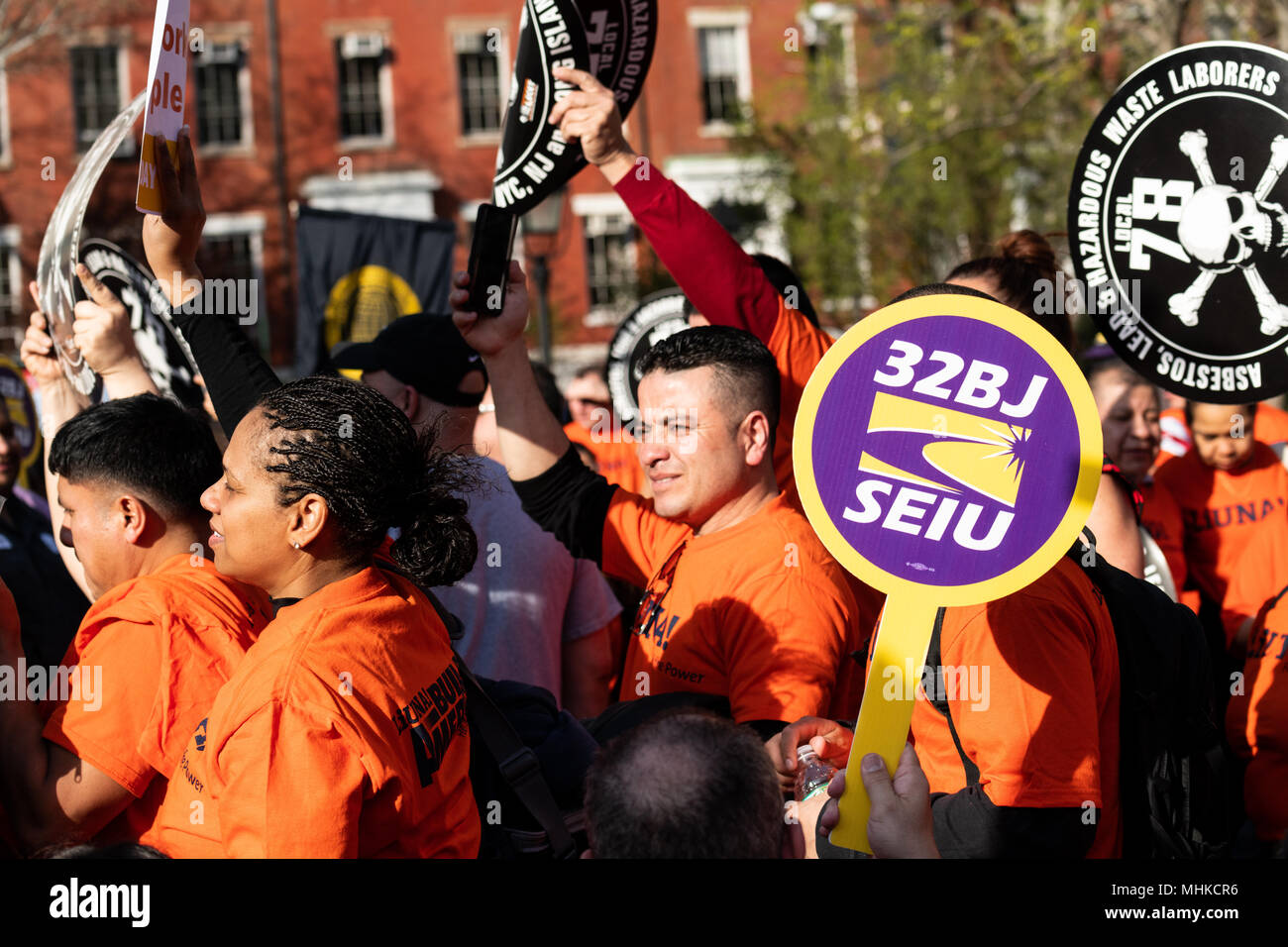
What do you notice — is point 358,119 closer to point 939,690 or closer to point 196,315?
point 196,315

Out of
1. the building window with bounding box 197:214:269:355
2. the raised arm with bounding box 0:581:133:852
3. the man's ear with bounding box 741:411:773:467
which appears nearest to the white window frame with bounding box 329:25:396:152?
the building window with bounding box 197:214:269:355

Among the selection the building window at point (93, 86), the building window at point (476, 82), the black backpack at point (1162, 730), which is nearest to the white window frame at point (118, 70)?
the building window at point (93, 86)

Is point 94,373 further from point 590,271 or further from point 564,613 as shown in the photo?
point 590,271

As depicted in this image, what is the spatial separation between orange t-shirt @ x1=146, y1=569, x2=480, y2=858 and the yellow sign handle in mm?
640

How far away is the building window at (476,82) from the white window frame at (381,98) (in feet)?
4.62

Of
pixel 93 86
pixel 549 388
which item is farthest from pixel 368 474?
pixel 93 86

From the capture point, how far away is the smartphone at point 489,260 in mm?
3041

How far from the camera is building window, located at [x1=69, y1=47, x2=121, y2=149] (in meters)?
26.0

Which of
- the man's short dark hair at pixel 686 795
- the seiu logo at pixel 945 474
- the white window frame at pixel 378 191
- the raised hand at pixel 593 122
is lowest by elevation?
the man's short dark hair at pixel 686 795

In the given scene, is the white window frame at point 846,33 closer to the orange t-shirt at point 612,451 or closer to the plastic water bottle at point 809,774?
the orange t-shirt at point 612,451

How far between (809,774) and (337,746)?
0.78m

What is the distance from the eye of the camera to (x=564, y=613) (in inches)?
153

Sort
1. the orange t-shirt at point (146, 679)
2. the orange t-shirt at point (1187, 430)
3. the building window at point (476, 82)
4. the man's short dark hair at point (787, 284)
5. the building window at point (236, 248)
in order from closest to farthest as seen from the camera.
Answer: the orange t-shirt at point (146, 679) → the man's short dark hair at point (787, 284) → the orange t-shirt at point (1187, 430) → the building window at point (236, 248) → the building window at point (476, 82)
